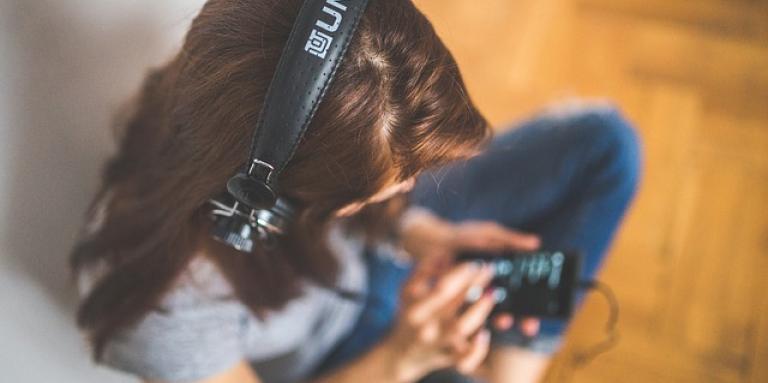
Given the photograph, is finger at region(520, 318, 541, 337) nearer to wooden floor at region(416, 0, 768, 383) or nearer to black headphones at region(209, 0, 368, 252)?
wooden floor at region(416, 0, 768, 383)

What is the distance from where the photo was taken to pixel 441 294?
645 mm

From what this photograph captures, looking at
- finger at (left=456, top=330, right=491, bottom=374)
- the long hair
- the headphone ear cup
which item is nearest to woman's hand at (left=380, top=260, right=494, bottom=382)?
finger at (left=456, top=330, right=491, bottom=374)

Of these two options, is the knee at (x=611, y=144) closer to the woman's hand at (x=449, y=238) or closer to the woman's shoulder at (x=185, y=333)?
the woman's hand at (x=449, y=238)

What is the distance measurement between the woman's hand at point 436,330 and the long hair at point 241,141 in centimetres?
14

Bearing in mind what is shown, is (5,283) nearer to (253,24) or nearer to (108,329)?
(108,329)

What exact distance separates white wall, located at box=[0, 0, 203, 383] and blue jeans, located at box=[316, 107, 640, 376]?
291 millimetres

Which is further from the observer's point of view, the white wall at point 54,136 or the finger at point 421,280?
the finger at point 421,280

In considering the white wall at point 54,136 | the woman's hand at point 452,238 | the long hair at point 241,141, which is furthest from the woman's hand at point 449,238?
the white wall at point 54,136

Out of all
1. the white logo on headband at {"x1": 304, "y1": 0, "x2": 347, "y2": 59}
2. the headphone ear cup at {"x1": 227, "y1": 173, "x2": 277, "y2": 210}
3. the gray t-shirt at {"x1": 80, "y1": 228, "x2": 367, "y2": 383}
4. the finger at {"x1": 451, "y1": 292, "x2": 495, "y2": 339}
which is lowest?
the gray t-shirt at {"x1": 80, "y1": 228, "x2": 367, "y2": 383}

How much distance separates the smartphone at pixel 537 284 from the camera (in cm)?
70

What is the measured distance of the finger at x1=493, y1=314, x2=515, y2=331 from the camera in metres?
0.71

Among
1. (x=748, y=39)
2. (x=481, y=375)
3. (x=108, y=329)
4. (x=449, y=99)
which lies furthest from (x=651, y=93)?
(x=108, y=329)

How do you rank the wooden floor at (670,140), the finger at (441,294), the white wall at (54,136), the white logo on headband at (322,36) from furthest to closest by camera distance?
the wooden floor at (670,140) < the finger at (441,294) < the white wall at (54,136) < the white logo on headband at (322,36)

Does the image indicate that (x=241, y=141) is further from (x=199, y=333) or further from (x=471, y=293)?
(x=471, y=293)
